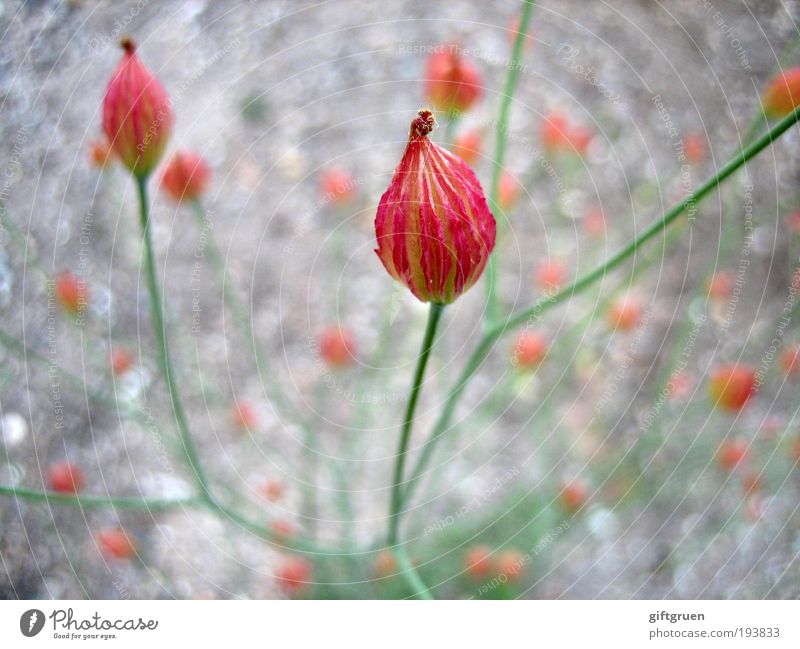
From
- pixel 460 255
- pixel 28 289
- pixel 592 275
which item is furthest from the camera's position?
pixel 28 289

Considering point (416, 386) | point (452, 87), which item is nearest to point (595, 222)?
point (452, 87)

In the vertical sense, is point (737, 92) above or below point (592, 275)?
above

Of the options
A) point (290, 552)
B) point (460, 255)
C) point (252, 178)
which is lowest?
point (290, 552)

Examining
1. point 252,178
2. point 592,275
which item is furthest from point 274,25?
point 592,275

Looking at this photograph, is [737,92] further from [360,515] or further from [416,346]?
[360,515]

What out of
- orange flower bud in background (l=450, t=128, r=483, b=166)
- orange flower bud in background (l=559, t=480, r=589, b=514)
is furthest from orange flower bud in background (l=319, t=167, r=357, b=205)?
orange flower bud in background (l=559, t=480, r=589, b=514)

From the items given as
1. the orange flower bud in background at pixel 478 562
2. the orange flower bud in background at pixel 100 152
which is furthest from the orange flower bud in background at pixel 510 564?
the orange flower bud in background at pixel 100 152

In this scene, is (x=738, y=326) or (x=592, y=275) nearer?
(x=592, y=275)

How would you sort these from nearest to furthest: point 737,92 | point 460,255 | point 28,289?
point 460,255
point 28,289
point 737,92
